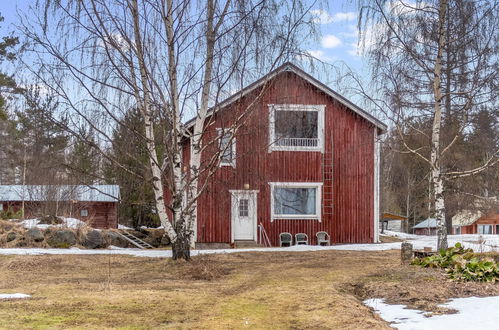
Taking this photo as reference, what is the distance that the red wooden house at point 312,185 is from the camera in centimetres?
1977

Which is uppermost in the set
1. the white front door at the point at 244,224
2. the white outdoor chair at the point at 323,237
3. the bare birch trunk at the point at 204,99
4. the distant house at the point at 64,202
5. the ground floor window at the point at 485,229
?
the bare birch trunk at the point at 204,99

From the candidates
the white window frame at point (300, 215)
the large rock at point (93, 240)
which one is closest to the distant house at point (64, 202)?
the large rock at point (93, 240)

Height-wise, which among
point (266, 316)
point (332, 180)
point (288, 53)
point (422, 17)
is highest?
point (422, 17)

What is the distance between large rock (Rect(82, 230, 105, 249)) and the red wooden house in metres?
3.27

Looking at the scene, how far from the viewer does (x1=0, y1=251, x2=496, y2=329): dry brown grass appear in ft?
22.1

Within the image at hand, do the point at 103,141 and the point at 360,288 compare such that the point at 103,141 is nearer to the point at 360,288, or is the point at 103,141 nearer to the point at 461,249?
the point at 360,288

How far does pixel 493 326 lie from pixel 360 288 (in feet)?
10.7

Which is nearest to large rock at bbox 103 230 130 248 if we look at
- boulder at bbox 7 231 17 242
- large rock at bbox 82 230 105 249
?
large rock at bbox 82 230 105 249

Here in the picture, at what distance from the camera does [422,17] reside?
13.4 metres

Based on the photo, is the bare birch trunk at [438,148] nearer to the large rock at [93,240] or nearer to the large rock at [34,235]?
the large rock at [93,240]

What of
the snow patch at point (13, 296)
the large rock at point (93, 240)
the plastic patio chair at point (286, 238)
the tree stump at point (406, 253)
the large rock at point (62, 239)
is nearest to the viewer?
the snow patch at point (13, 296)

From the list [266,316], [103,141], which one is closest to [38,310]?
[266,316]

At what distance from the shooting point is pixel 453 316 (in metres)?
6.88

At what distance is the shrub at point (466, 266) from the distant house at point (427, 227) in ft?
104
